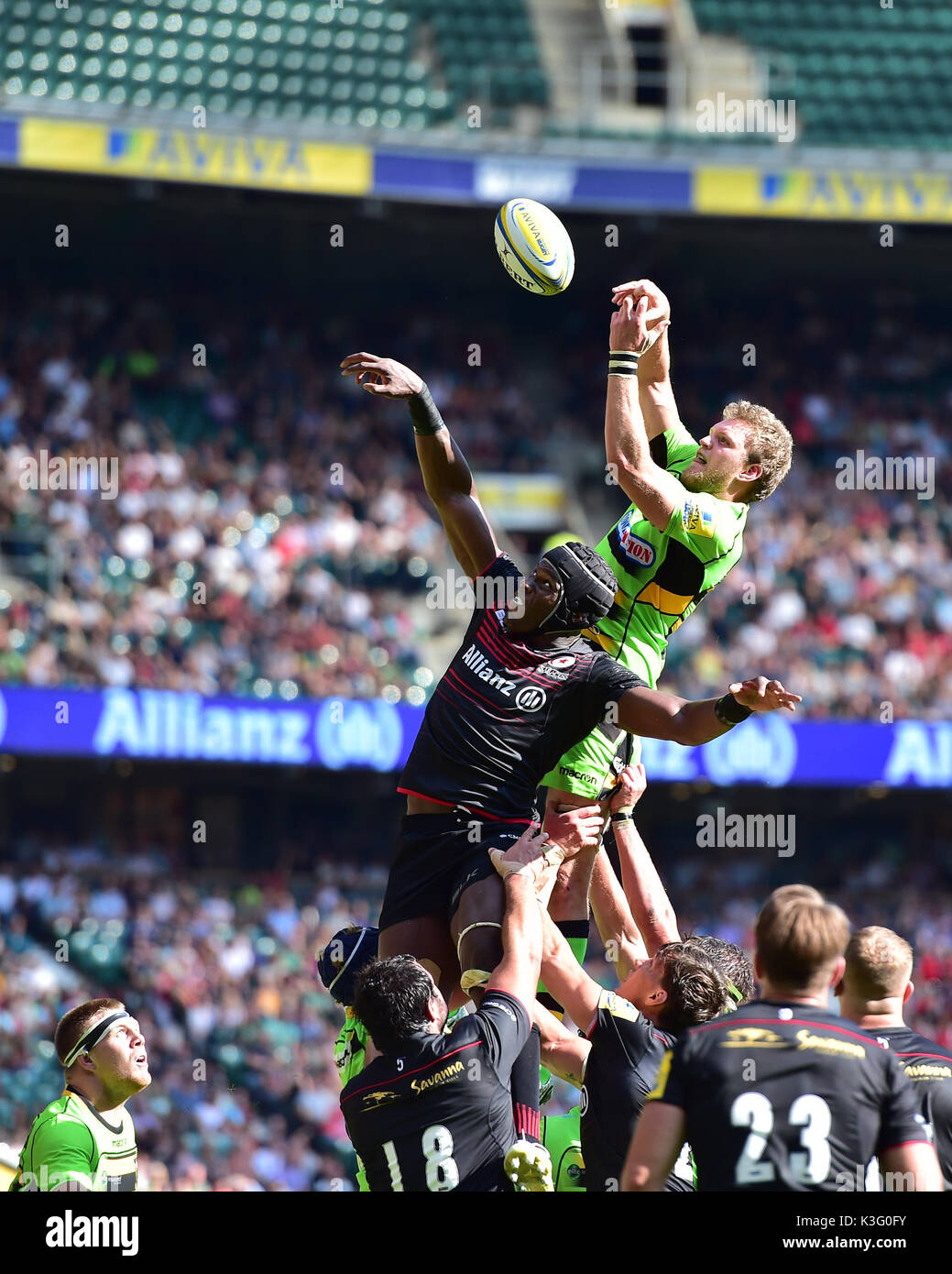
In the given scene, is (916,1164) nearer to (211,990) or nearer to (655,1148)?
(655,1148)

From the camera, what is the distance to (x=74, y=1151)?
5.57m

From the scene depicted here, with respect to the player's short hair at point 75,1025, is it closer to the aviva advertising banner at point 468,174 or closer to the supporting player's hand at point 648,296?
the supporting player's hand at point 648,296

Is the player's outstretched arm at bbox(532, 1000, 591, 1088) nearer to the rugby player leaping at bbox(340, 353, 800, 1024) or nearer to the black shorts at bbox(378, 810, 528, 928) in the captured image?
the rugby player leaping at bbox(340, 353, 800, 1024)

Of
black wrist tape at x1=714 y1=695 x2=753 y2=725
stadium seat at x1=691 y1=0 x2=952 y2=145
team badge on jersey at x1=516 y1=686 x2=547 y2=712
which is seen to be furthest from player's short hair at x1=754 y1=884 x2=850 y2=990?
stadium seat at x1=691 y1=0 x2=952 y2=145

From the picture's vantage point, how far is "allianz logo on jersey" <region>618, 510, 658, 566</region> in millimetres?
6707

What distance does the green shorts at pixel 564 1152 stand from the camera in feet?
20.1

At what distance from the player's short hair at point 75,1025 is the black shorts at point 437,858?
1.03 meters

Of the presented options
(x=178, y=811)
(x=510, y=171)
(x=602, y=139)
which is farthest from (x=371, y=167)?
(x=178, y=811)

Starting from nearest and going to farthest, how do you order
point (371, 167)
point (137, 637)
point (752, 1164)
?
point (752, 1164) → point (137, 637) → point (371, 167)

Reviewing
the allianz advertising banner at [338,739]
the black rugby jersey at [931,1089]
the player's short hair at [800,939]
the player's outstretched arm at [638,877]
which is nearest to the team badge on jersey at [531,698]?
the player's outstretched arm at [638,877]

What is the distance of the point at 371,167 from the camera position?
1898cm

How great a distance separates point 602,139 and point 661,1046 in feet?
53.7

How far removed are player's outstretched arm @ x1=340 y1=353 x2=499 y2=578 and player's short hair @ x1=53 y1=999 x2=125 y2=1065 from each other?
2.06 m

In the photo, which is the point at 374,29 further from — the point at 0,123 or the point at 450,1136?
the point at 450,1136
